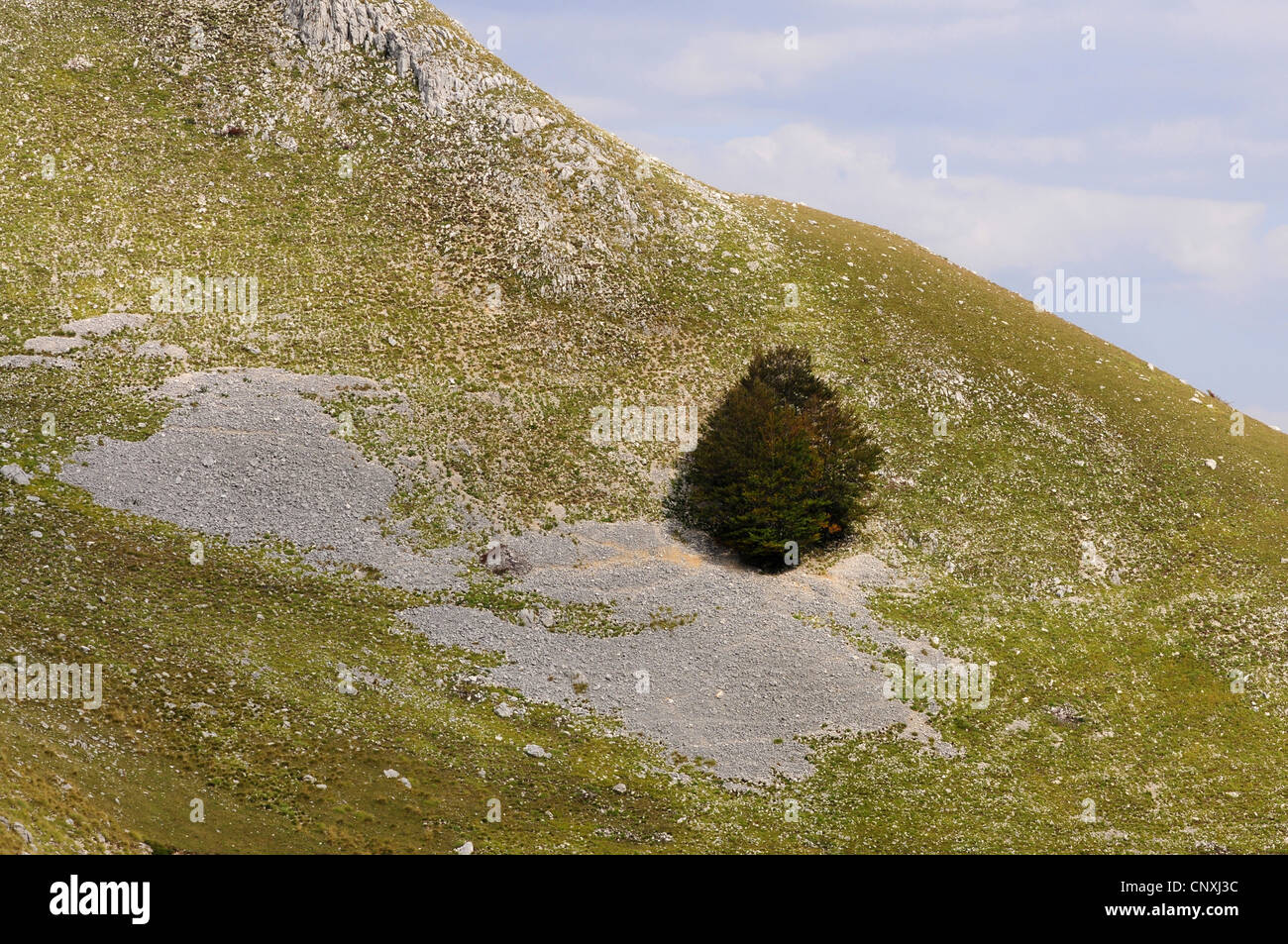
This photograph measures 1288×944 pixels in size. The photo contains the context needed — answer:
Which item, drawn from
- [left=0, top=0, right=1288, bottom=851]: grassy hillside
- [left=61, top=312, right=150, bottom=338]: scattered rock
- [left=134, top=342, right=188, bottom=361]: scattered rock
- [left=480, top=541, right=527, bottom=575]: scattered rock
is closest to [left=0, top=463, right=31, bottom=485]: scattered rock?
[left=0, top=0, right=1288, bottom=851]: grassy hillside

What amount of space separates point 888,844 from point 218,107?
7218 cm

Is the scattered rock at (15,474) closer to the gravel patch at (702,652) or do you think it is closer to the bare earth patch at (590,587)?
the bare earth patch at (590,587)

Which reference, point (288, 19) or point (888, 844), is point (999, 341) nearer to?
point (888, 844)

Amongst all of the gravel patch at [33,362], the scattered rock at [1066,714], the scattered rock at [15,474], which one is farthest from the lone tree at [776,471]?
the gravel patch at [33,362]

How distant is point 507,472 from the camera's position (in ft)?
175

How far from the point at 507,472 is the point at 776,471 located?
640 inches

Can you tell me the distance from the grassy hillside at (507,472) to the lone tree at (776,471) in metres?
2.77

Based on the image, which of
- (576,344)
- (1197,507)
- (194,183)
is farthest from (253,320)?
(1197,507)

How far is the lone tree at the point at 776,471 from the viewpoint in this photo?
4988 centimetres

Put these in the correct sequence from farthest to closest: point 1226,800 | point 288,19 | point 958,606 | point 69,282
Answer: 1. point 288,19
2. point 69,282
3. point 958,606
4. point 1226,800

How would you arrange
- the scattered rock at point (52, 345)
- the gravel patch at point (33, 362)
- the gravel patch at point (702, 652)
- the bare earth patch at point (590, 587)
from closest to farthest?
the gravel patch at point (702, 652) → the bare earth patch at point (590, 587) → the gravel patch at point (33, 362) → the scattered rock at point (52, 345)

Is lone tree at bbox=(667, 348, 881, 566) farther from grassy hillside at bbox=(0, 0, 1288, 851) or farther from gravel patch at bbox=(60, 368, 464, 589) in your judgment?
gravel patch at bbox=(60, 368, 464, 589)

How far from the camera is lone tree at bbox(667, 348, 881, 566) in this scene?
164 feet

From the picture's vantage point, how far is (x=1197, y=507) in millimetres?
58094
